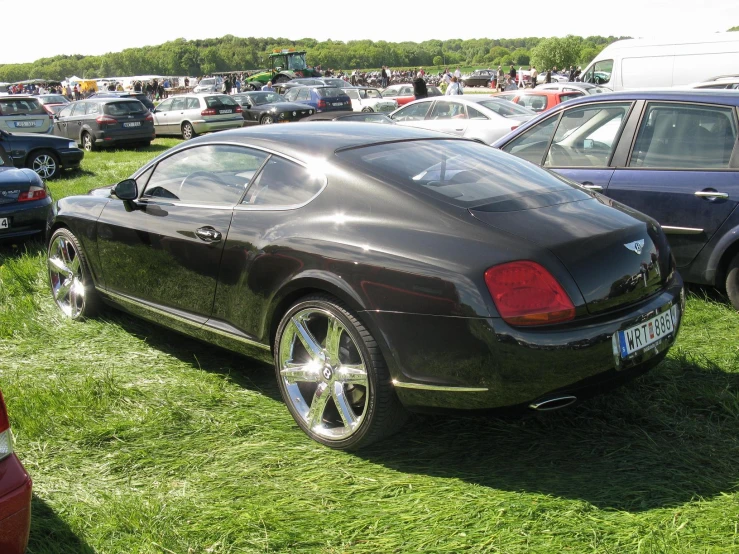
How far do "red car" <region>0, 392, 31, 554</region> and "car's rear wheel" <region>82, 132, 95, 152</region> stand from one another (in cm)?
1762

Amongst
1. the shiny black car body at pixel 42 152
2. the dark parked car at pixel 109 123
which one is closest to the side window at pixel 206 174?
the shiny black car body at pixel 42 152

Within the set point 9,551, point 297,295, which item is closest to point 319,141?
point 297,295

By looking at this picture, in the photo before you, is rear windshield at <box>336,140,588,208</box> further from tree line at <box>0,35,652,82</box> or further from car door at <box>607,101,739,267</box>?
tree line at <box>0,35,652,82</box>

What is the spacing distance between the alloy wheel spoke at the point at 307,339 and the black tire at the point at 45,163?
11.1m

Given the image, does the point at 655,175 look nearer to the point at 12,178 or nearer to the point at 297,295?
the point at 297,295

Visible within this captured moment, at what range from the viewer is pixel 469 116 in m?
14.7

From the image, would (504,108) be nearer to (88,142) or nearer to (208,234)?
(88,142)

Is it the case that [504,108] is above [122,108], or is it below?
below

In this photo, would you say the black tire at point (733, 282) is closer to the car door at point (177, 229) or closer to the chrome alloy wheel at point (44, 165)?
Result: the car door at point (177, 229)

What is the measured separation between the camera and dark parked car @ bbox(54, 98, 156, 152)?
717 inches

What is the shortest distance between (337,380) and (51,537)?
4.22 ft

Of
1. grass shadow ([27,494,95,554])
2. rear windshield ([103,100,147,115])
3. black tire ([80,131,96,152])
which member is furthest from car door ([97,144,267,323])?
black tire ([80,131,96,152])

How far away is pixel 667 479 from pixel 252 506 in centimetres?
166

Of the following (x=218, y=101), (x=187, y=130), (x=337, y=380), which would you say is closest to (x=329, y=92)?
(x=218, y=101)
